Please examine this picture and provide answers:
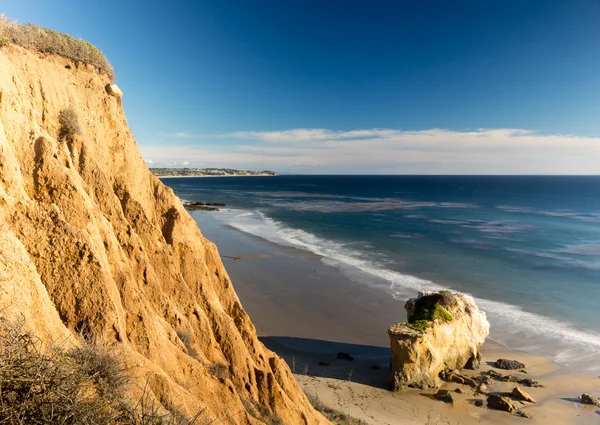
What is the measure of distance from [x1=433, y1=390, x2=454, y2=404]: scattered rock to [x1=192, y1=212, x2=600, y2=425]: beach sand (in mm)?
231

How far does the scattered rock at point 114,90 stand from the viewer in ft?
35.3

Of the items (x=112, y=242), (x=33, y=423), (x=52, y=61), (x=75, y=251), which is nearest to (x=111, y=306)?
(x=75, y=251)

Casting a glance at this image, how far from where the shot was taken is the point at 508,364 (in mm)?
17672

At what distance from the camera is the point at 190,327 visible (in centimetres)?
914

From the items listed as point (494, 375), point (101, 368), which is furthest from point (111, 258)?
point (494, 375)

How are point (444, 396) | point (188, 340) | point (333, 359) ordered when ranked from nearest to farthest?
point (188, 340) < point (444, 396) < point (333, 359)

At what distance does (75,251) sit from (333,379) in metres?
12.9

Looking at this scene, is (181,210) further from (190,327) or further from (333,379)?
(333,379)

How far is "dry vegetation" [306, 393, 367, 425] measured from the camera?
41.4 ft

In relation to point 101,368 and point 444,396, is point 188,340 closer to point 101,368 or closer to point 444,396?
point 101,368

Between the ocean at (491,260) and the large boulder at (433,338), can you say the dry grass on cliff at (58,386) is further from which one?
the ocean at (491,260)

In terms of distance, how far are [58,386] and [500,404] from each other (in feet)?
51.2

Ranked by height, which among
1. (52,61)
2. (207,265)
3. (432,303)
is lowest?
(432,303)

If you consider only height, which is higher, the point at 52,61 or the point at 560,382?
the point at 52,61
